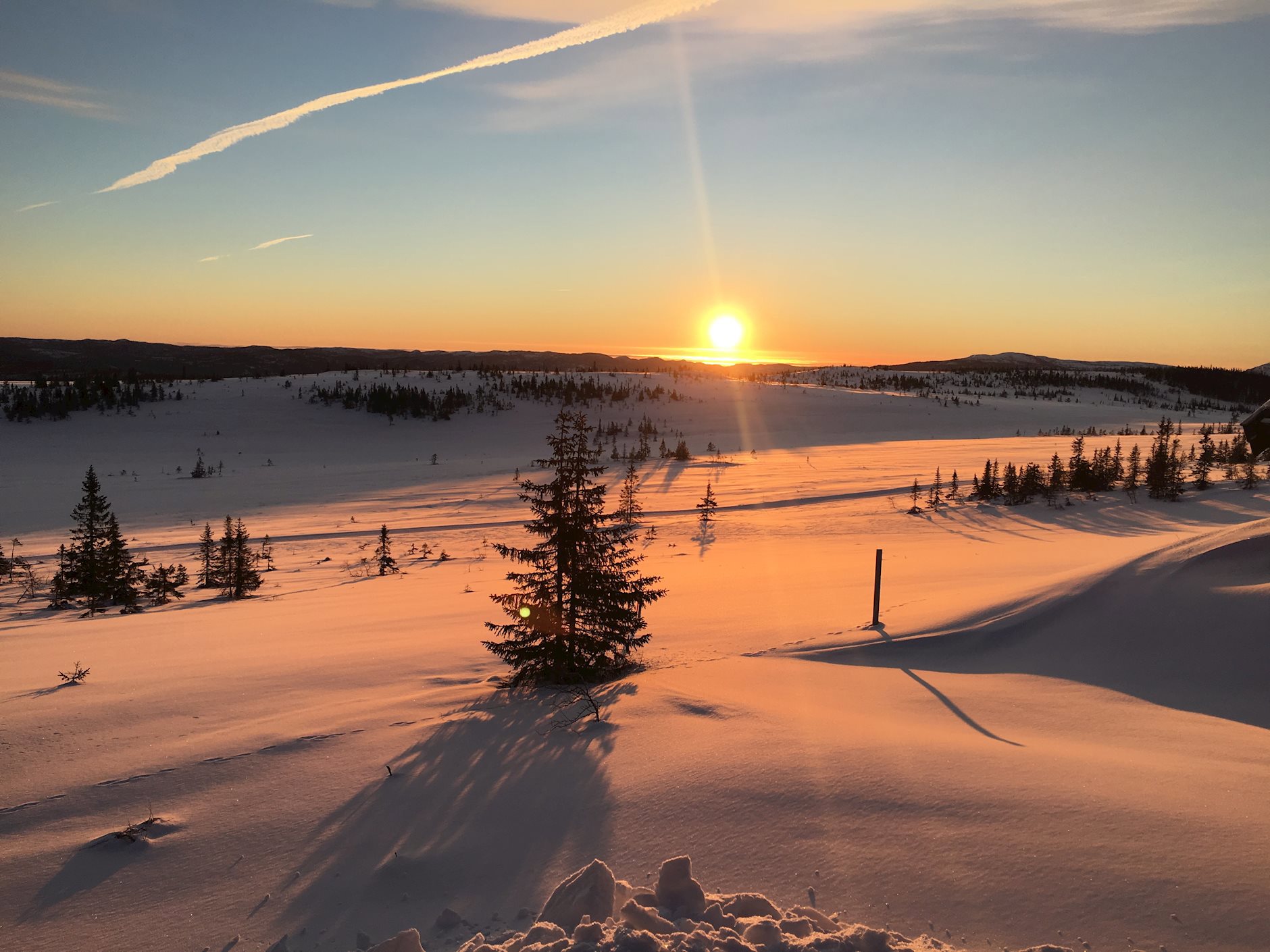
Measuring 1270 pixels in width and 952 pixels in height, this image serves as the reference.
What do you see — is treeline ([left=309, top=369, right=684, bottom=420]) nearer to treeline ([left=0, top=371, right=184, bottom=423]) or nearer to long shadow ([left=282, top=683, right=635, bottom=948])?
treeline ([left=0, top=371, right=184, bottom=423])

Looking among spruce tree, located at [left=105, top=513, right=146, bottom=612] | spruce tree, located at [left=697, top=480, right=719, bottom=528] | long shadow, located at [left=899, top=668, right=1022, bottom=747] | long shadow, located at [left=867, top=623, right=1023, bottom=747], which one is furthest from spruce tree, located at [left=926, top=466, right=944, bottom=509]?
spruce tree, located at [left=105, top=513, right=146, bottom=612]

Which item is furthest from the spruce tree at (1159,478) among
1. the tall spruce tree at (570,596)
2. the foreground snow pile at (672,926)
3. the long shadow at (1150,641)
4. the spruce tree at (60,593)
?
the spruce tree at (60,593)

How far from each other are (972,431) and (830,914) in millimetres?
60049

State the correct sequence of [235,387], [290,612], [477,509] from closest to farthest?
[290,612]
[477,509]
[235,387]

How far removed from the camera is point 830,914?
3105 millimetres

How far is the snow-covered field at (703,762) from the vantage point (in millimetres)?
3250

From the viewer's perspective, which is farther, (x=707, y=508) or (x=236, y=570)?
(x=707, y=508)

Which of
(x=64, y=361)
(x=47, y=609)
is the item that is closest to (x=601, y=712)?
(x=47, y=609)

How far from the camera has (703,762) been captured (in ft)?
14.9

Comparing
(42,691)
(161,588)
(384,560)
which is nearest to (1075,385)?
(384,560)

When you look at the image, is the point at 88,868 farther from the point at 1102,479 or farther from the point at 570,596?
the point at 1102,479

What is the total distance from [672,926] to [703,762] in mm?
1584

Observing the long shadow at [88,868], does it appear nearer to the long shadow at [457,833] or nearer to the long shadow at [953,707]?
the long shadow at [457,833]

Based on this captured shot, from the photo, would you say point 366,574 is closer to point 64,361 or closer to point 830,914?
point 830,914
